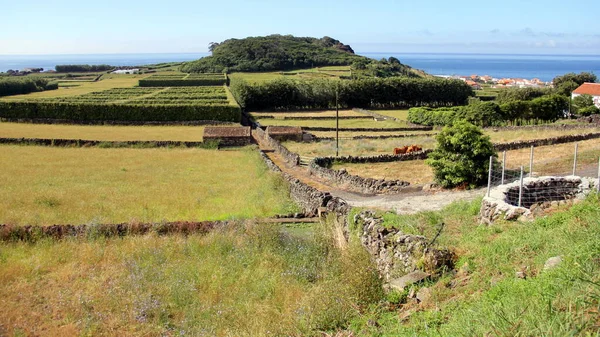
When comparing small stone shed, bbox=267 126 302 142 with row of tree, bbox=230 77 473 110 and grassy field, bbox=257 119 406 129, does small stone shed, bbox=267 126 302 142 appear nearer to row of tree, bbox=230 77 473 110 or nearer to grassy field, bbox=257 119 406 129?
grassy field, bbox=257 119 406 129

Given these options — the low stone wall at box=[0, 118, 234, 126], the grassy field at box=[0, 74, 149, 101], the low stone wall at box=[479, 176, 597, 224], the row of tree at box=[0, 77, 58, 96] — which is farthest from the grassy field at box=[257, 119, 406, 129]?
the row of tree at box=[0, 77, 58, 96]

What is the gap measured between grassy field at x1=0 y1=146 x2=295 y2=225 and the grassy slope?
915 cm

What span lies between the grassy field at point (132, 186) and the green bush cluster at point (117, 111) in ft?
66.5

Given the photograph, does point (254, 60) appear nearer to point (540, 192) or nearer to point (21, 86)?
point (21, 86)

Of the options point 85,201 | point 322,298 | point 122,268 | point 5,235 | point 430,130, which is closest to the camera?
point 322,298

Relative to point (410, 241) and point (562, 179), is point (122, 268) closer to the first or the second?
point (410, 241)

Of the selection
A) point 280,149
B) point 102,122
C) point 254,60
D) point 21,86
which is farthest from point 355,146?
point 254,60

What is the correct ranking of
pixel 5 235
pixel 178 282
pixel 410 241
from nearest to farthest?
pixel 410 241 → pixel 178 282 → pixel 5 235

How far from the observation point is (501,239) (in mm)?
8711

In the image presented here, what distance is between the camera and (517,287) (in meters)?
6.12

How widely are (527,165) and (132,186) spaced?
1828cm

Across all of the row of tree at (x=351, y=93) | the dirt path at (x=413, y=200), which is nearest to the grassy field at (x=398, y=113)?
the row of tree at (x=351, y=93)

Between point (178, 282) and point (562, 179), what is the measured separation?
32.1 ft

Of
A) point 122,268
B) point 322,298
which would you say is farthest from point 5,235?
point 322,298
